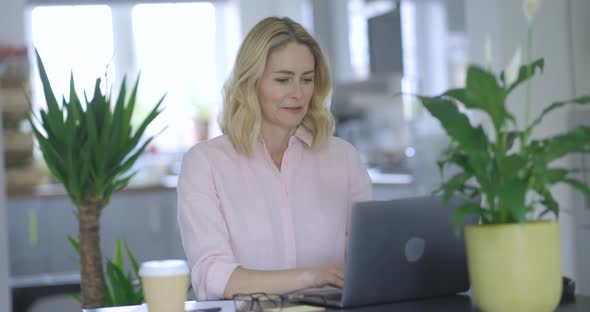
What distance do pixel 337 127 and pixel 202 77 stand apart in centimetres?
247

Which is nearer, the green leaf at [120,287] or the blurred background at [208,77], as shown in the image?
the green leaf at [120,287]

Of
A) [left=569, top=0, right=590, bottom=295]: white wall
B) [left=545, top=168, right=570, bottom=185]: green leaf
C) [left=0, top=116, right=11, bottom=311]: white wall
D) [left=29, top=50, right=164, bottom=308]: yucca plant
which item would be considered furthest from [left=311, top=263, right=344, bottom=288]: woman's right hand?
[left=569, top=0, right=590, bottom=295]: white wall

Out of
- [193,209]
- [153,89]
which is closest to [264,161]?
[193,209]

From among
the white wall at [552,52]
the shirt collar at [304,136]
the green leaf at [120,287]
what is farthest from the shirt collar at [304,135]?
the white wall at [552,52]

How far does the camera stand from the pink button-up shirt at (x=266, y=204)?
2365 millimetres

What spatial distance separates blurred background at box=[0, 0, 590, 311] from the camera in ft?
14.1

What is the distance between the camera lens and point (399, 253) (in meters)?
1.88

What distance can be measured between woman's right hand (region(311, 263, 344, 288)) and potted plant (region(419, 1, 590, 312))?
54 cm

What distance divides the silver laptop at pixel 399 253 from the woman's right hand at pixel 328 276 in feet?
0.51

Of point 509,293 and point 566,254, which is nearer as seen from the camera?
point 509,293

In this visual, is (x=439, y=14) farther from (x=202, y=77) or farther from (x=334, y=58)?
(x=202, y=77)

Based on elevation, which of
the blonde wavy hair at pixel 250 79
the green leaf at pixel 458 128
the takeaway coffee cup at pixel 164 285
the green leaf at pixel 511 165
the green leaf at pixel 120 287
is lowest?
the green leaf at pixel 120 287

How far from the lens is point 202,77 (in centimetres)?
909

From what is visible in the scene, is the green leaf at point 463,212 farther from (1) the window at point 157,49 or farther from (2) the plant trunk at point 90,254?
(1) the window at point 157,49
